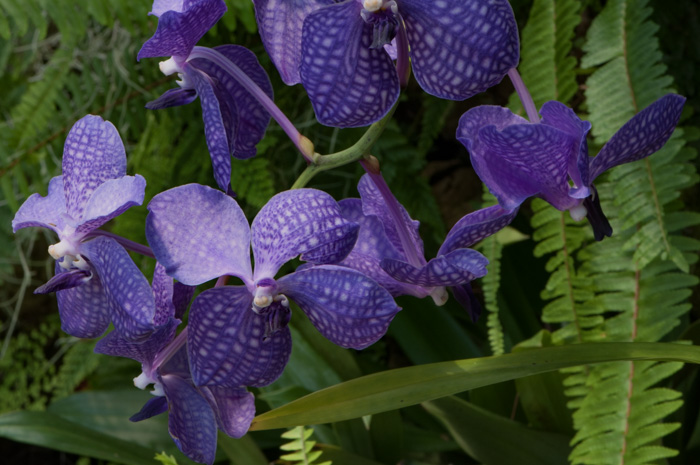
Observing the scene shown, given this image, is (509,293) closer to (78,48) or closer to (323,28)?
(323,28)

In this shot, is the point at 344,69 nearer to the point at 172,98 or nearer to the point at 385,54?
the point at 385,54

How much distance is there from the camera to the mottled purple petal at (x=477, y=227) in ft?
1.85

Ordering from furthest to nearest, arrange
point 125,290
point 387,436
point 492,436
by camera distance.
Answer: point 387,436
point 492,436
point 125,290

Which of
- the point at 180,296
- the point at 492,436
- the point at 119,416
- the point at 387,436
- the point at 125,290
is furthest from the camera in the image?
the point at 119,416

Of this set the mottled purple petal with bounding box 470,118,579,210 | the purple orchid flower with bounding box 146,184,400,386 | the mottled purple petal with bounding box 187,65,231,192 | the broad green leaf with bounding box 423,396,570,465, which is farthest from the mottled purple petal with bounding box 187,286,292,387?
the broad green leaf with bounding box 423,396,570,465

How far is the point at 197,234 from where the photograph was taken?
54 cm

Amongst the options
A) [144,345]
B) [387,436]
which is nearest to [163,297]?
[144,345]

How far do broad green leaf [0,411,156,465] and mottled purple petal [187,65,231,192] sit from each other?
0.67 metres

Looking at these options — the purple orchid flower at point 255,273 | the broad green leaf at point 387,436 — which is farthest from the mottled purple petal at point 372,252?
the broad green leaf at point 387,436

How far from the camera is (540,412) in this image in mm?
1114

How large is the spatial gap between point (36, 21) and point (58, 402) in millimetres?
805

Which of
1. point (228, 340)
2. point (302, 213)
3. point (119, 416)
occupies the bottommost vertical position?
point (119, 416)

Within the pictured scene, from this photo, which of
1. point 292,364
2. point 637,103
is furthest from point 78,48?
point 637,103

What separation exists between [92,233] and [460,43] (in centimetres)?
34
